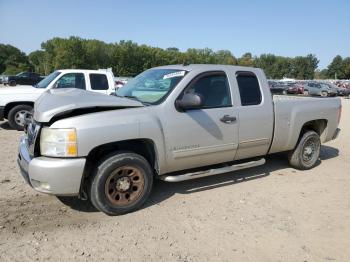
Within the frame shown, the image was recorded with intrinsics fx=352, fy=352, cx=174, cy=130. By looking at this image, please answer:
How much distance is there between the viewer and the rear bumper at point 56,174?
385 centimetres

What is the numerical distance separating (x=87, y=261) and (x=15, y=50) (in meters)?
114

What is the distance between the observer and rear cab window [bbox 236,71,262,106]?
211 inches

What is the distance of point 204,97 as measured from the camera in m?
4.95

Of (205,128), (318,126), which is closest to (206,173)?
(205,128)

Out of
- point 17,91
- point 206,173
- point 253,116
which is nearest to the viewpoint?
point 206,173

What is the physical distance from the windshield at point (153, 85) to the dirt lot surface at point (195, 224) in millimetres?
1421

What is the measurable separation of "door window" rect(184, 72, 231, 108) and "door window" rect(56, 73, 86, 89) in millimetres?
6222

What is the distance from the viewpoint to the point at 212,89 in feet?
16.7

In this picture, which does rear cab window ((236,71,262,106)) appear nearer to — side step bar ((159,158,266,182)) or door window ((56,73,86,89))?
side step bar ((159,158,266,182))

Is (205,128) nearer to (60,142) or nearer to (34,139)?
(60,142)

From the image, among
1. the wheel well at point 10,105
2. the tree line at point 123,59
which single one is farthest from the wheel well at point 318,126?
the tree line at point 123,59

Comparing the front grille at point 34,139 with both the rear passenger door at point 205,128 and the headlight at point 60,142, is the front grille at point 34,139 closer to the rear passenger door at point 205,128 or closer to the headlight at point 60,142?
the headlight at point 60,142

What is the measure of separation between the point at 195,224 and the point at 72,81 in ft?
24.2

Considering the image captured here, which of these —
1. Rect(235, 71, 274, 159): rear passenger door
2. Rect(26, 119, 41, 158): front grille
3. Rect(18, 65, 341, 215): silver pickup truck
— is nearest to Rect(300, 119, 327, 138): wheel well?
Rect(18, 65, 341, 215): silver pickup truck
